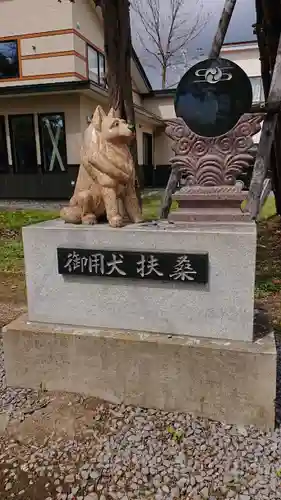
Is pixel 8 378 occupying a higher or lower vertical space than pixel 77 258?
lower

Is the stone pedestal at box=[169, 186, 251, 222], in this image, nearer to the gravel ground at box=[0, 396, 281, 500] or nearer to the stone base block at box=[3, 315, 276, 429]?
the stone base block at box=[3, 315, 276, 429]

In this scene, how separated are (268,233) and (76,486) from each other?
733 cm

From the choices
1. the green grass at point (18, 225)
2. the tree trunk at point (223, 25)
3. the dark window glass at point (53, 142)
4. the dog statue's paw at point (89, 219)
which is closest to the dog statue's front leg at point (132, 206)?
the dog statue's paw at point (89, 219)

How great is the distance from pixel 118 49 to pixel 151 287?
11.8 ft

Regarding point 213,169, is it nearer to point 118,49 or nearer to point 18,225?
point 118,49

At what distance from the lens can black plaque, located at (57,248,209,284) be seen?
2434 millimetres

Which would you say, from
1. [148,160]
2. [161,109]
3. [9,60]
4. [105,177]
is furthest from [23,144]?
[105,177]

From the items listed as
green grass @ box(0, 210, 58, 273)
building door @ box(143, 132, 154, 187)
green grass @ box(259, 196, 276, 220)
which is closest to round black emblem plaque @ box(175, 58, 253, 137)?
green grass @ box(0, 210, 58, 273)

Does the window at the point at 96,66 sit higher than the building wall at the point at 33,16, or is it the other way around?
the building wall at the point at 33,16

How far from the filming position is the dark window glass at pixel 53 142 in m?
12.6

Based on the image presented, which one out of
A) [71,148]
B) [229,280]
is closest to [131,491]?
[229,280]

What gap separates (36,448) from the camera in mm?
2348

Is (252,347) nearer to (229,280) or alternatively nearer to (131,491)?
(229,280)

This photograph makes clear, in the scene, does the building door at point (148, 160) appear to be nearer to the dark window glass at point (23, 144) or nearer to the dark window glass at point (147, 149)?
the dark window glass at point (147, 149)
